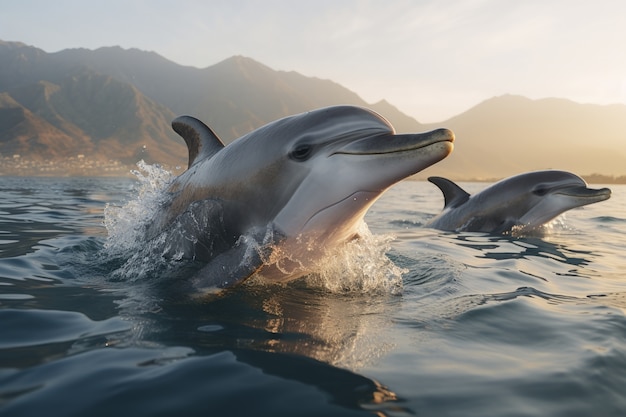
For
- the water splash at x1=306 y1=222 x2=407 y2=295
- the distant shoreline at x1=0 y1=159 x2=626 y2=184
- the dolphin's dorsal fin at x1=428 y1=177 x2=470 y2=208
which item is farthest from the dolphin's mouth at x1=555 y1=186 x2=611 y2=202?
the distant shoreline at x1=0 y1=159 x2=626 y2=184

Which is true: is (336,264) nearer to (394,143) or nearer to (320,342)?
(394,143)

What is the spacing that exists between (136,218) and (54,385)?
4.64 m

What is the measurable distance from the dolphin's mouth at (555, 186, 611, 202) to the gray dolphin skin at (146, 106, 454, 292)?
7.45 meters

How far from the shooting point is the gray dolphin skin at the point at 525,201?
1049cm

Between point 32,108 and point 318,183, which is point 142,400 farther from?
point 32,108

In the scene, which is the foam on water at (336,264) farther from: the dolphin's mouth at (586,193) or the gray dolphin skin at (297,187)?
the dolphin's mouth at (586,193)

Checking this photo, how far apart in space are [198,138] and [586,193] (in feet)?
25.8

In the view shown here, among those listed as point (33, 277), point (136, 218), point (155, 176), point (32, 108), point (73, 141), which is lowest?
point (33, 277)

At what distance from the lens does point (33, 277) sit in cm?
554

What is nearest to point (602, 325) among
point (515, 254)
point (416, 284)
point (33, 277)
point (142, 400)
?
point (416, 284)

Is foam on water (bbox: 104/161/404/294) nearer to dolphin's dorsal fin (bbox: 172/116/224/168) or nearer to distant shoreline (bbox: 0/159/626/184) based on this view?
dolphin's dorsal fin (bbox: 172/116/224/168)

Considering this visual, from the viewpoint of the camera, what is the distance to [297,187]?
4.39 metres

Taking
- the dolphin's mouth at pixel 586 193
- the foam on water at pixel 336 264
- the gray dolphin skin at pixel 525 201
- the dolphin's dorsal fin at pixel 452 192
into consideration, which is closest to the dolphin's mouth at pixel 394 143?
the foam on water at pixel 336 264

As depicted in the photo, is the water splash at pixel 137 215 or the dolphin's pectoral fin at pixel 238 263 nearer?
the dolphin's pectoral fin at pixel 238 263
